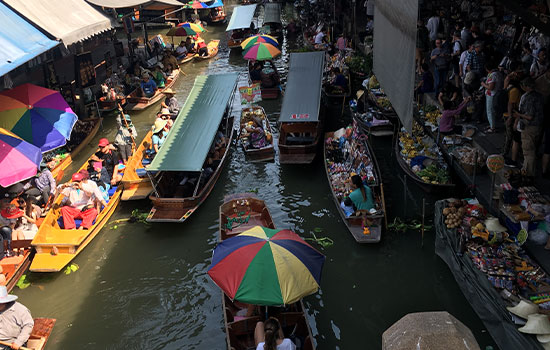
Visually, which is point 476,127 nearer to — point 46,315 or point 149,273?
point 149,273

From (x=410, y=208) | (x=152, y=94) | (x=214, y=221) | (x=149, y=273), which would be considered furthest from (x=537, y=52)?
(x=152, y=94)

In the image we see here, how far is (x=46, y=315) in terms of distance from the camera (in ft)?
31.4

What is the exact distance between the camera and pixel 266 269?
23.0 ft

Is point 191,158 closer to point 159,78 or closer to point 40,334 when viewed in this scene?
point 40,334

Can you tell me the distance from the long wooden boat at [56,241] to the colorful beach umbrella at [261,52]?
37.7 feet

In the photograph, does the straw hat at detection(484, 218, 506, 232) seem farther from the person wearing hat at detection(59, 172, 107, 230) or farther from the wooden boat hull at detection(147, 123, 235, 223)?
the person wearing hat at detection(59, 172, 107, 230)

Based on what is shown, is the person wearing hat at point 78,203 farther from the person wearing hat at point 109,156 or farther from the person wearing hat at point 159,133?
the person wearing hat at point 159,133

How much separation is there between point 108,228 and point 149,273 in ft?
8.41

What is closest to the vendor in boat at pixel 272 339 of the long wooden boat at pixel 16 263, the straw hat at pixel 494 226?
the straw hat at pixel 494 226

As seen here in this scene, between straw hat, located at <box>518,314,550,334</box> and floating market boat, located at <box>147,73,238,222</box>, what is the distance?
318 inches

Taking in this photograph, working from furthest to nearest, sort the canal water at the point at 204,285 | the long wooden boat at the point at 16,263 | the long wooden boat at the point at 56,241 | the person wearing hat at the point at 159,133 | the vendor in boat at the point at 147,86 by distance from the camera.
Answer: the vendor in boat at the point at 147,86 < the person wearing hat at the point at 159,133 < the long wooden boat at the point at 56,241 < the long wooden boat at the point at 16,263 < the canal water at the point at 204,285

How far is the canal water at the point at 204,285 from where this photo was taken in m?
8.84

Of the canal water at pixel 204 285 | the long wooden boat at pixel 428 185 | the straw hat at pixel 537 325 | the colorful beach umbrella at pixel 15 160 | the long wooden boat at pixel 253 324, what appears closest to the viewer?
the straw hat at pixel 537 325

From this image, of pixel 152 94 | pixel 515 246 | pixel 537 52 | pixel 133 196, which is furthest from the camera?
pixel 152 94
